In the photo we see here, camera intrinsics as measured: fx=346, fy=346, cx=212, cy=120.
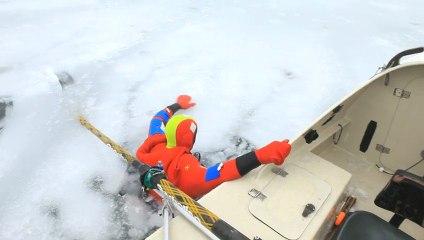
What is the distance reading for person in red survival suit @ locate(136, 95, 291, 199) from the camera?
6.35 ft

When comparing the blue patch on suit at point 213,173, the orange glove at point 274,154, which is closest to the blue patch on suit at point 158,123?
the blue patch on suit at point 213,173

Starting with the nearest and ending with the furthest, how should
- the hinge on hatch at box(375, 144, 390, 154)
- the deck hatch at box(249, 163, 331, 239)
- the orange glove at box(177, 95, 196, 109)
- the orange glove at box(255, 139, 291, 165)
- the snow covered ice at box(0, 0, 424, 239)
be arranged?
the deck hatch at box(249, 163, 331, 239) → the orange glove at box(255, 139, 291, 165) → the snow covered ice at box(0, 0, 424, 239) → the hinge on hatch at box(375, 144, 390, 154) → the orange glove at box(177, 95, 196, 109)

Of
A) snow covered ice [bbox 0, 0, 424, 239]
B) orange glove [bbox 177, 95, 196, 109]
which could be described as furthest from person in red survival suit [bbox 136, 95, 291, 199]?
orange glove [bbox 177, 95, 196, 109]

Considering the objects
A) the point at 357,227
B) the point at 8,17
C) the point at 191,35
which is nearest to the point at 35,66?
the point at 8,17

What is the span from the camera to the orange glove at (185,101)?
3.35 metres

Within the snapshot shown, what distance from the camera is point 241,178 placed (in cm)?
191

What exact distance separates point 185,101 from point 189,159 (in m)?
1.19

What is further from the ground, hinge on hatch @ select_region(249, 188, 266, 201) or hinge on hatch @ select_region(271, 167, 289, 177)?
hinge on hatch @ select_region(249, 188, 266, 201)

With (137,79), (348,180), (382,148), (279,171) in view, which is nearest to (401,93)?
(382,148)

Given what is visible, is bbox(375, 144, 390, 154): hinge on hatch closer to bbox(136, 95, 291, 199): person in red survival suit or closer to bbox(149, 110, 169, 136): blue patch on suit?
bbox(136, 95, 291, 199): person in red survival suit

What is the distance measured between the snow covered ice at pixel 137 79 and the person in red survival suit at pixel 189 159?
1.04ft

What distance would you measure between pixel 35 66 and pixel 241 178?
298 centimetres

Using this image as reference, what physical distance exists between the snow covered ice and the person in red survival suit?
0.32 metres

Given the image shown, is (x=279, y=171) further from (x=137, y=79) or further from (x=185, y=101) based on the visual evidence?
(x=137, y=79)
